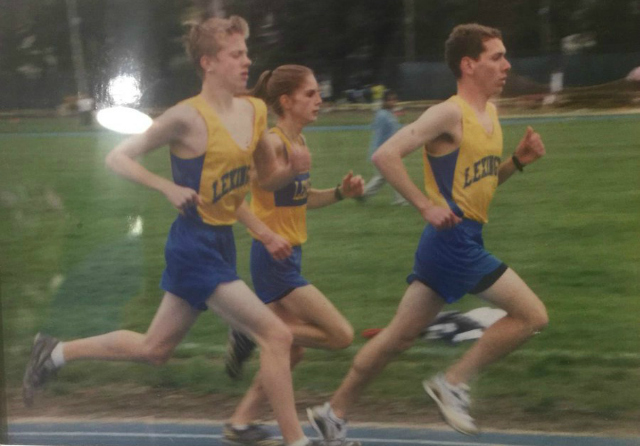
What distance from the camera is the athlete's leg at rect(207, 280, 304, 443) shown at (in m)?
3.28

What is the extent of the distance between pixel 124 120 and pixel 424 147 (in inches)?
46.4

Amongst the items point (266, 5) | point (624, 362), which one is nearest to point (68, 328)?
point (266, 5)

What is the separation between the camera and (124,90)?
3.38 m

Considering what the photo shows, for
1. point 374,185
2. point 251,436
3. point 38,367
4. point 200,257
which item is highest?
point 374,185

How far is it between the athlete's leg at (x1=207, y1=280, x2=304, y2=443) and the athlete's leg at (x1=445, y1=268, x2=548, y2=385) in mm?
710

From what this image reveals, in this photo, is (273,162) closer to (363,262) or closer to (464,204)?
(363,262)

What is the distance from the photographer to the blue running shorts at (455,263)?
322 cm

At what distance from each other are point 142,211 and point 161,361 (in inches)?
23.8

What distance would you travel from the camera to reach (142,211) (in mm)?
3373

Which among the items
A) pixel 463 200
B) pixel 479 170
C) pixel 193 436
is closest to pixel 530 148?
pixel 479 170

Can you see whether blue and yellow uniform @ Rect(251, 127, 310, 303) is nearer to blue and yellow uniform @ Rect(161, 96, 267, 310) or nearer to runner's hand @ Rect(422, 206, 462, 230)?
blue and yellow uniform @ Rect(161, 96, 267, 310)

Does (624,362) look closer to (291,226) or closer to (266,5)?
(291,226)

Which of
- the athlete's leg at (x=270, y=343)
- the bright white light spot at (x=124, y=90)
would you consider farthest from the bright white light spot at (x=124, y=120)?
the athlete's leg at (x=270, y=343)

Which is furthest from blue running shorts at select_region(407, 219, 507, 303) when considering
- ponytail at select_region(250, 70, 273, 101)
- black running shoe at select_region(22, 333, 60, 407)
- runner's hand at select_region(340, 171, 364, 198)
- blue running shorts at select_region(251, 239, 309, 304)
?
black running shoe at select_region(22, 333, 60, 407)
